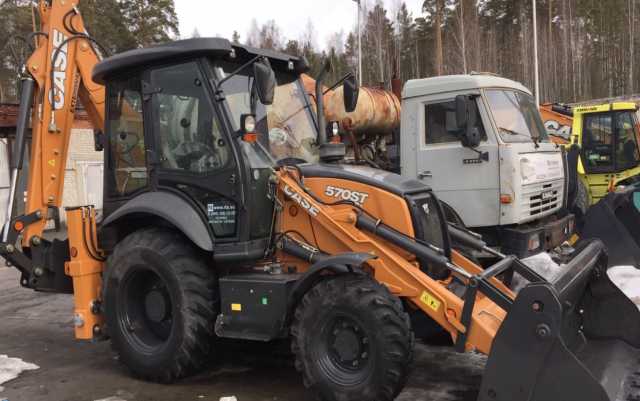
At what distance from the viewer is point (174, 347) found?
4492 mm

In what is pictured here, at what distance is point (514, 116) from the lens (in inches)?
292

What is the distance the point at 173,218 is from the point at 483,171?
4.16m

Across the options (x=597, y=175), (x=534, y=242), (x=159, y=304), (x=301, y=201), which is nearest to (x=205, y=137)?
(x=301, y=201)

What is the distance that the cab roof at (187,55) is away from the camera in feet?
14.6

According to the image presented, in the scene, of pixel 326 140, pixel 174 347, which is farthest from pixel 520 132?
pixel 174 347

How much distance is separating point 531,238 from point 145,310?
455 cm

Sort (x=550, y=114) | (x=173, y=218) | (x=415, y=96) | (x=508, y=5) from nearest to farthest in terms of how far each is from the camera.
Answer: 1. (x=173, y=218)
2. (x=415, y=96)
3. (x=550, y=114)
4. (x=508, y=5)

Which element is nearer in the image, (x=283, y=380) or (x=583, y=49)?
(x=283, y=380)

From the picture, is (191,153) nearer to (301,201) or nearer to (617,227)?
(301,201)

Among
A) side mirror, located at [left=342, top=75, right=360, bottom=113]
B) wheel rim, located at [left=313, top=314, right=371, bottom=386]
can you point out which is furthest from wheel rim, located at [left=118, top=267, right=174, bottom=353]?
side mirror, located at [left=342, top=75, right=360, bottom=113]

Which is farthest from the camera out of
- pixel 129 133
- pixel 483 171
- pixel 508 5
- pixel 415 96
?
pixel 508 5

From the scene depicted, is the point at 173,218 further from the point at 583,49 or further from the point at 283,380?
the point at 583,49

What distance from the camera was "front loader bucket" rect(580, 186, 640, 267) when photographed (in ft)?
19.3

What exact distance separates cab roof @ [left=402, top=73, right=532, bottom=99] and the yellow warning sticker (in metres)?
4.21
